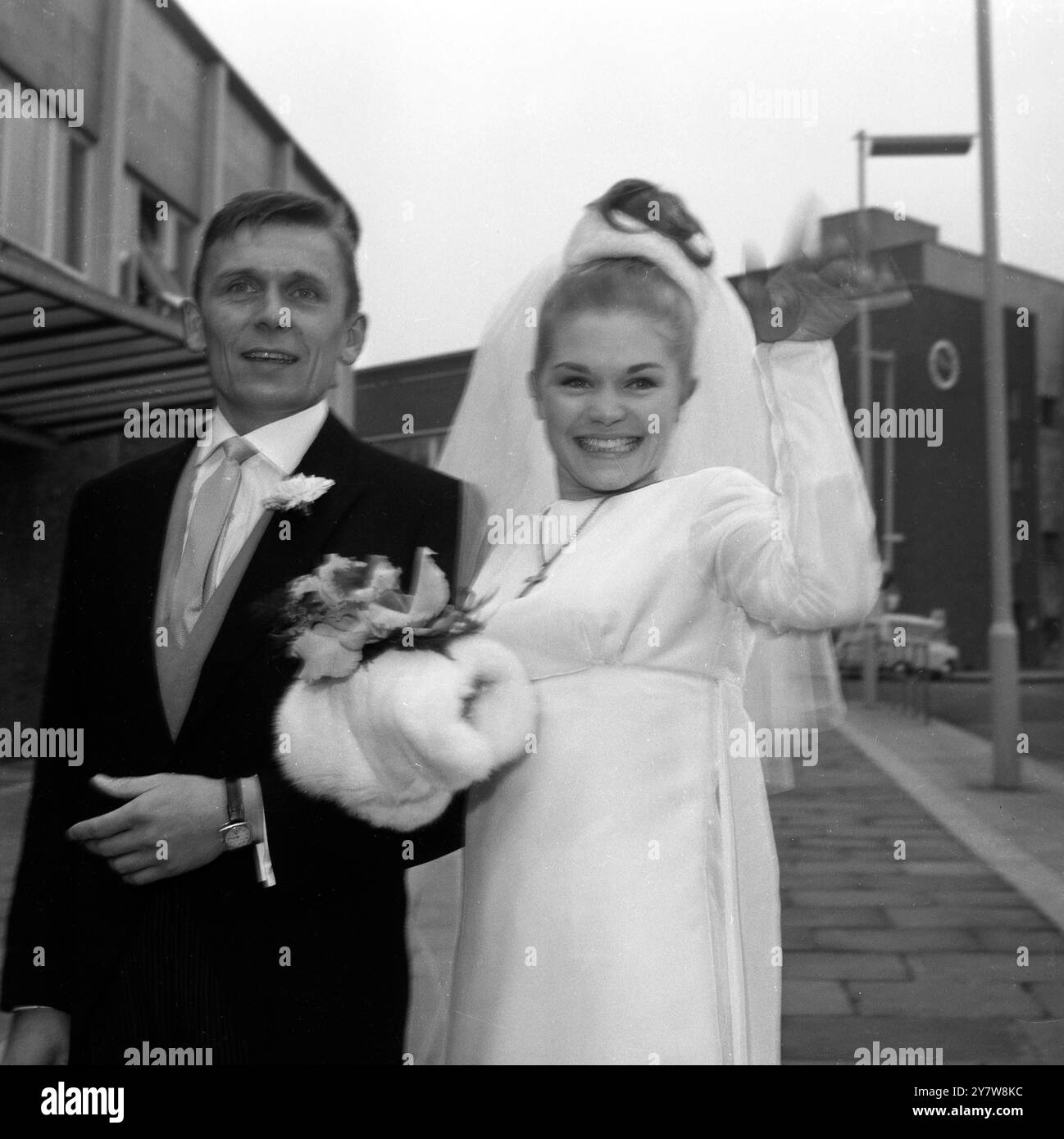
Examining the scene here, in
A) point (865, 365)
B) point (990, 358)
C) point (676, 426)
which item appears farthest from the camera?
point (990, 358)

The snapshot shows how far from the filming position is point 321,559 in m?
1.51

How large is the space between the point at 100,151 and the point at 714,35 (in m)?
0.86

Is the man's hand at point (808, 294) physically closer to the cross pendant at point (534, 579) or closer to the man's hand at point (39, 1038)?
the cross pendant at point (534, 579)

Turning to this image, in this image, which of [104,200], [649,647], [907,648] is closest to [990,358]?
[907,648]

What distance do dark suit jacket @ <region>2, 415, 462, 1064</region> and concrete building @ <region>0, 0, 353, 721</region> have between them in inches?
3.8

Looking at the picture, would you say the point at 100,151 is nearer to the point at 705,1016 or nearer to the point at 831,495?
the point at 831,495

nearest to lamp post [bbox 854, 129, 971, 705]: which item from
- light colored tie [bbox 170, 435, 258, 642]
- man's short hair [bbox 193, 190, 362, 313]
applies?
man's short hair [bbox 193, 190, 362, 313]

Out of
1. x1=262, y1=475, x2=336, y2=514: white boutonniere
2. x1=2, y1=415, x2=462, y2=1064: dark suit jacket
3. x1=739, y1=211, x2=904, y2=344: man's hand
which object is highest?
x1=739, y1=211, x2=904, y2=344: man's hand

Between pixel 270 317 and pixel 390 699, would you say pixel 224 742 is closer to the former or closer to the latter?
pixel 390 699

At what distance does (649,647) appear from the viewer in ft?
4.73

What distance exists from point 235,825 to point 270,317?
0.64 m

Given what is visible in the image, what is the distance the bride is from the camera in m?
1.38

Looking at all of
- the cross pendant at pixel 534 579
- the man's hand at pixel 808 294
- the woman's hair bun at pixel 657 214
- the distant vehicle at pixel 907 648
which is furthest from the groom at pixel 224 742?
the distant vehicle at pixel 907 648

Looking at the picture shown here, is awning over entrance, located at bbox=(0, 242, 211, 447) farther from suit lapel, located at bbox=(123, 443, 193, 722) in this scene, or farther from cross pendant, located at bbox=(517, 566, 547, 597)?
cross pendant, located at bbox=(517, 566, 547, 597)
